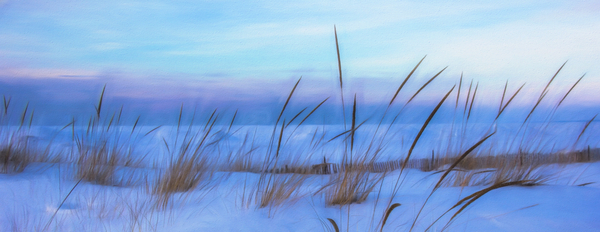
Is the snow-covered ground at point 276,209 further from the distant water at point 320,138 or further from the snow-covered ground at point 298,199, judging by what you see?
the distant water at point 320,138

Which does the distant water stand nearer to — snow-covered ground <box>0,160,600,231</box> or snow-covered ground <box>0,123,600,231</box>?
snow-covered ground <box>0,123,600,231</box>

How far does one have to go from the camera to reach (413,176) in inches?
67.1

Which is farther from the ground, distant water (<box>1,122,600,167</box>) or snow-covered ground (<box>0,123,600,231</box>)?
distant water (<box>1,122,600,167</box>)

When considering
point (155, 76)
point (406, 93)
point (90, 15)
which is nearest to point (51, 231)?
point (155, 76)

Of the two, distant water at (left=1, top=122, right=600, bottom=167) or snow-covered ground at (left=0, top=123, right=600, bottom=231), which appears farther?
distant water at (left=1, top=122, right=600, bottom=167)

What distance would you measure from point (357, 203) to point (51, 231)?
50.9 inches

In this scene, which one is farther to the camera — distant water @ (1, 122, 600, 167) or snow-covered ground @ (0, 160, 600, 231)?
distant water @ (1, 122, 600, 167)

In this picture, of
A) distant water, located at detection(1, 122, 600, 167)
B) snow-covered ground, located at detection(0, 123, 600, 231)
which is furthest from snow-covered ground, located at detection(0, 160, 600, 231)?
distant water, located at detection(1, 122, 600, 167)

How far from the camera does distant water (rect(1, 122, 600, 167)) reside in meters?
1.70

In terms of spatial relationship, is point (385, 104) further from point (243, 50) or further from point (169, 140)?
point (169, 140)

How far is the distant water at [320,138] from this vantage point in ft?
5.59

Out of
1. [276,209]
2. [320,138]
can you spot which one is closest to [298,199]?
[276,209]

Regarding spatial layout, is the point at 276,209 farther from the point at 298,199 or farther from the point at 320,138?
the point at 320,138

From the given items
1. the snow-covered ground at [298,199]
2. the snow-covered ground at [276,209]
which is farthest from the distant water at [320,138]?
the snow-covered ground at [276,209]
